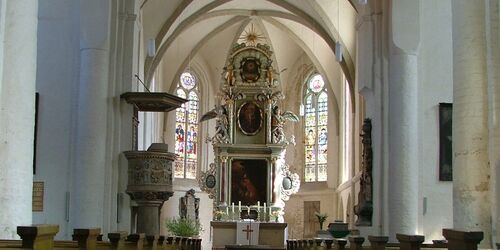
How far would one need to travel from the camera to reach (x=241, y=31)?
99.9 feet

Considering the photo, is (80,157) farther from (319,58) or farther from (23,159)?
(319,58)

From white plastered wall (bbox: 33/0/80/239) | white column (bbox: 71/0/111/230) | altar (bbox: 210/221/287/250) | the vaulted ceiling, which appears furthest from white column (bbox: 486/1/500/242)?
altar (bbox: 210/221/287/250)

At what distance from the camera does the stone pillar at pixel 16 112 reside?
8.77 meters

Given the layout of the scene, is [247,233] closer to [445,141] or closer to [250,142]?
[250,142]

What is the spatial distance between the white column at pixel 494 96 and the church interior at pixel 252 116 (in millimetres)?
17

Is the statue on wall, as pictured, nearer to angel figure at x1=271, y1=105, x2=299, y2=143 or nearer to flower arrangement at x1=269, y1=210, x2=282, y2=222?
flower arrangement at x1=269, y1=210, x2=282, y2=222

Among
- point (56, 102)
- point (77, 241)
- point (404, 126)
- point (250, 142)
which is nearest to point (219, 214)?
point (250, 142)

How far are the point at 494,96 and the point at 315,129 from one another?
2237 cm

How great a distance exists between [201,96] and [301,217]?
6302 mm

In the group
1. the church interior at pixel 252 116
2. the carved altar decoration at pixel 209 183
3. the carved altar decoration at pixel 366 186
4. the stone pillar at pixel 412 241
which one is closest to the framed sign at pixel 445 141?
the church interior at pixel 252 116

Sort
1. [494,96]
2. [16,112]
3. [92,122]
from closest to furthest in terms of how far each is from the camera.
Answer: [494,96] → [16,112] → [92,122]

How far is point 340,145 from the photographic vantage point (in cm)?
2884

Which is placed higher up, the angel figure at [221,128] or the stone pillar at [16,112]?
the angel figure at [221,128]

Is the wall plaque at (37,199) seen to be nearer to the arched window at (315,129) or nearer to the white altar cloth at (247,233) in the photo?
the white altar cloth at (247,233)
